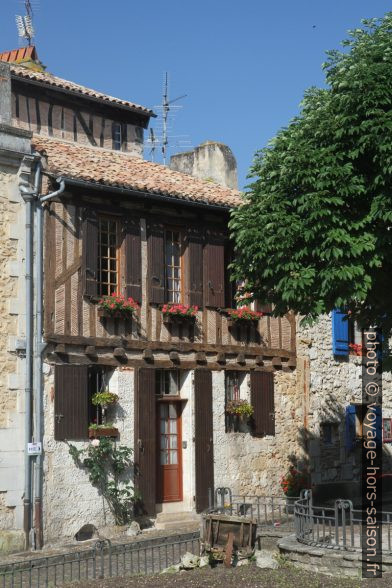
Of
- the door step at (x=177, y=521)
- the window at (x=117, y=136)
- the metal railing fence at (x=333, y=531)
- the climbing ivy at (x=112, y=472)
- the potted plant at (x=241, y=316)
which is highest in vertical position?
the window at (x=117, y=136)

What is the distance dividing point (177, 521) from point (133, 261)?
4952 millimetres

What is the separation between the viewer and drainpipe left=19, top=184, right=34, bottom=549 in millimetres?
15234

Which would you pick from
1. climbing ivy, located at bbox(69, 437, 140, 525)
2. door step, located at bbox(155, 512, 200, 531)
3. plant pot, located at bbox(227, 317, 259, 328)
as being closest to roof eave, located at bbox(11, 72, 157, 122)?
plant pot, located at bbox(227, 317, 259, 328)

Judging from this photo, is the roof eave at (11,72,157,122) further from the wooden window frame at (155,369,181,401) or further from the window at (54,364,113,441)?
the window at (54,364,113,441)

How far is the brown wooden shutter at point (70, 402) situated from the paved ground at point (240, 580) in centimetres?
425

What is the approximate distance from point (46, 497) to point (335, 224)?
6.63 metres

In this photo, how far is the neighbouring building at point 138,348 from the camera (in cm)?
1579

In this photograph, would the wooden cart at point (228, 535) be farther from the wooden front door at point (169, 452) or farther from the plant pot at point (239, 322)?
the plant pot at point (239, 322)

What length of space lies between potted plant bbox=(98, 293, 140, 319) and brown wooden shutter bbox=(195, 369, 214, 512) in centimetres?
214

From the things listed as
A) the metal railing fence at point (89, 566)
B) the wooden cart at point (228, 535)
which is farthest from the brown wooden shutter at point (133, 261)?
the wooden cart at point (228, 535)

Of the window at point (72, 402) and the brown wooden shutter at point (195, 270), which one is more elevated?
the brown wooden shutter at point (195, 270)

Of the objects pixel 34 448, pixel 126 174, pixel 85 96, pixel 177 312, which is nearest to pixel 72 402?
pixel 34 448

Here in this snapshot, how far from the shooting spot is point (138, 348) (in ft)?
56.7

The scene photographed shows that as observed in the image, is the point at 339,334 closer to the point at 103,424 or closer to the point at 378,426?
the point at 378,426
